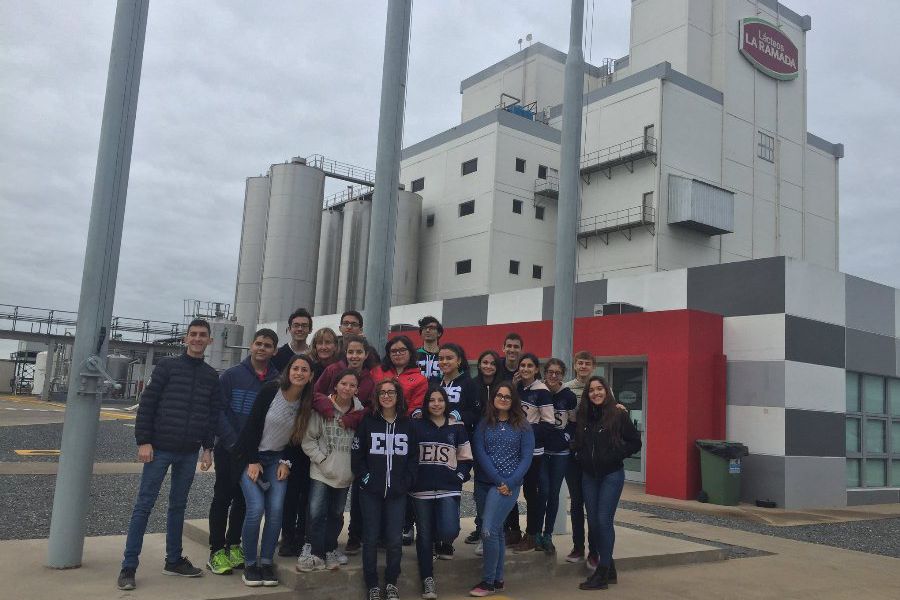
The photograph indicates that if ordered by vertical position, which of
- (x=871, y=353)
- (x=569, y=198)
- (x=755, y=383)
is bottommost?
(x=755, y=383)

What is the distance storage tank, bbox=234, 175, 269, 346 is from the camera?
37.0 meters

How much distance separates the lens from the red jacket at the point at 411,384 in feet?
19.4

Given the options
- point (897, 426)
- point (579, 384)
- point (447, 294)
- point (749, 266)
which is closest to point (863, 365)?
point (897, 426)

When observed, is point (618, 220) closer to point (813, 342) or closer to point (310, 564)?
point (813, 342)

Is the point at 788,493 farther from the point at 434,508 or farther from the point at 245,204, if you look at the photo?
the point at 245,204

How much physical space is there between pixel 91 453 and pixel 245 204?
1362 inches

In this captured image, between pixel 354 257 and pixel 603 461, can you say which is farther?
pixel 354 257

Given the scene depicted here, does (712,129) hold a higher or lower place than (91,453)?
higher

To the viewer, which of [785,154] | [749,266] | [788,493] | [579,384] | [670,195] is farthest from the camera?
[785,154]

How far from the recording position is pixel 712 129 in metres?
29.2

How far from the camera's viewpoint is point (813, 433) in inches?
539

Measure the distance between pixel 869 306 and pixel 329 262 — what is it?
25819mm

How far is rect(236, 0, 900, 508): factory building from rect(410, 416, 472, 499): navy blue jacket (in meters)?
4.19

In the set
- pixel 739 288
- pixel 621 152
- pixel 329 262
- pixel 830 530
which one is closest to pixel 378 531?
pixel 830 530
